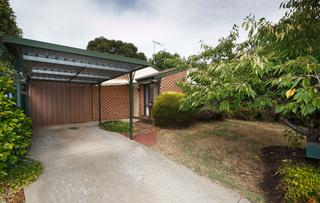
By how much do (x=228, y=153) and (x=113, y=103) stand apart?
854 centimetres

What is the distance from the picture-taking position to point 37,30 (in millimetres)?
9672

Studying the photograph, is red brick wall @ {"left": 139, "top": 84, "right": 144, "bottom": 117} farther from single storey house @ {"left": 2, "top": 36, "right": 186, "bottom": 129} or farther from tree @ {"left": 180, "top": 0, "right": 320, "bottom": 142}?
tree @ {"left": 180, "top": 0, "right": 320, "bottom": 142}

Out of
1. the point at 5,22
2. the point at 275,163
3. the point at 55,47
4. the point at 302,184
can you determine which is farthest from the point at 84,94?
the point at 302,184

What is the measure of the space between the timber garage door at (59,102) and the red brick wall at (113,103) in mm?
428

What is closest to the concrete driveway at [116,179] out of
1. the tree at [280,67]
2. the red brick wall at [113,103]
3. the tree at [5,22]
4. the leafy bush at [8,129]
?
the leafy bush at [8,129]

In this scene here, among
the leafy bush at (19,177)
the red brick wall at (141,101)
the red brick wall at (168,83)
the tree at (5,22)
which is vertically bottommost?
the leafy bush at (19,177)

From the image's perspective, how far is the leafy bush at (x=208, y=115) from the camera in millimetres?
8809

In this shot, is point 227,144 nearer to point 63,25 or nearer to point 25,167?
point 25,167

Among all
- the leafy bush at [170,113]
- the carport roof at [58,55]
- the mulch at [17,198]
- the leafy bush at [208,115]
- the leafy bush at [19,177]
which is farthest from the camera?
the leafy bush at [208,115]

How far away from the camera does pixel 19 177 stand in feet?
10.6

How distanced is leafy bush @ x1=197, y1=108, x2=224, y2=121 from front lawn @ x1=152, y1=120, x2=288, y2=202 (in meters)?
1.54

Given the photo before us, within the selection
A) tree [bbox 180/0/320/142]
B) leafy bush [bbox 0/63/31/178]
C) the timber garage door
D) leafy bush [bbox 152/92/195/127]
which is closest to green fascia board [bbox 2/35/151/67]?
leafy bush [bbox 0/63/31/178]

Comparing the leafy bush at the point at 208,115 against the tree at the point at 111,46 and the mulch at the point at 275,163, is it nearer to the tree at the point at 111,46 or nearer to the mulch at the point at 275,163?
the mulch at the point at 275,163

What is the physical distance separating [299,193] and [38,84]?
37.4 ft
